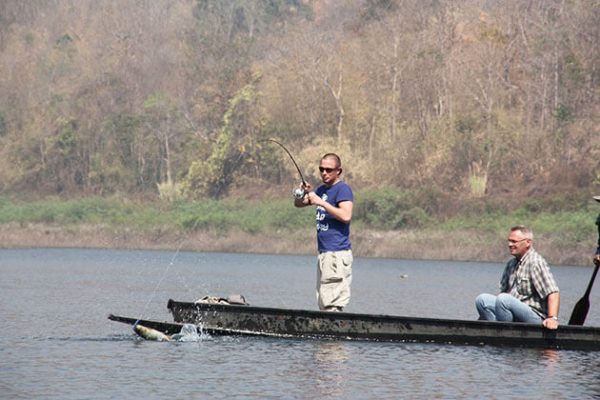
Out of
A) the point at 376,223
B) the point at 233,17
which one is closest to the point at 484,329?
the point at 376,223

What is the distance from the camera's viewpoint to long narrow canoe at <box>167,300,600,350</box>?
50.8ft

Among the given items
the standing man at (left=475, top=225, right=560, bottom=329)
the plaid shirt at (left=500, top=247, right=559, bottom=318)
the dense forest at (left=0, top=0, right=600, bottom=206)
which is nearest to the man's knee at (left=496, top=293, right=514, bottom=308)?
the standing man at (left=475, top=225, right=560, bottom=329)

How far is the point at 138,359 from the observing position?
15.1m

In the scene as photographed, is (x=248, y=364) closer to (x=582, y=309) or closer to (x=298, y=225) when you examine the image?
(x=582, y=309)

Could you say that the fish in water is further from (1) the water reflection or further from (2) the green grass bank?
(2) the green grass bank

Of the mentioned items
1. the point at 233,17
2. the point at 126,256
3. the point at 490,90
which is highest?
the point at 233,17

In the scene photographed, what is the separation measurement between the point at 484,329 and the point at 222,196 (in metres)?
49.0

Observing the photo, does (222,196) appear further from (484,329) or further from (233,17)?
(484,329)

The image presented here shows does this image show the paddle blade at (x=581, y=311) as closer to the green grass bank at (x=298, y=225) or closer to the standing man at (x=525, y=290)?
the standing man at (x=525, y=290)

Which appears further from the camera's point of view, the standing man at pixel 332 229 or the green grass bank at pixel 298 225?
the green grass bank at pixel 298 225

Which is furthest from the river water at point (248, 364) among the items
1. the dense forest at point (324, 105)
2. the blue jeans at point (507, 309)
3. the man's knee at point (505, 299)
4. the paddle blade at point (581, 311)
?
the dense forest at point (324, 105)

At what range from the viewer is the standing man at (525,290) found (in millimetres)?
15177

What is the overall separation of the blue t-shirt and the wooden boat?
33.8 inches

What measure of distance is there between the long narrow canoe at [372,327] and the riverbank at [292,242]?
28.6 m
